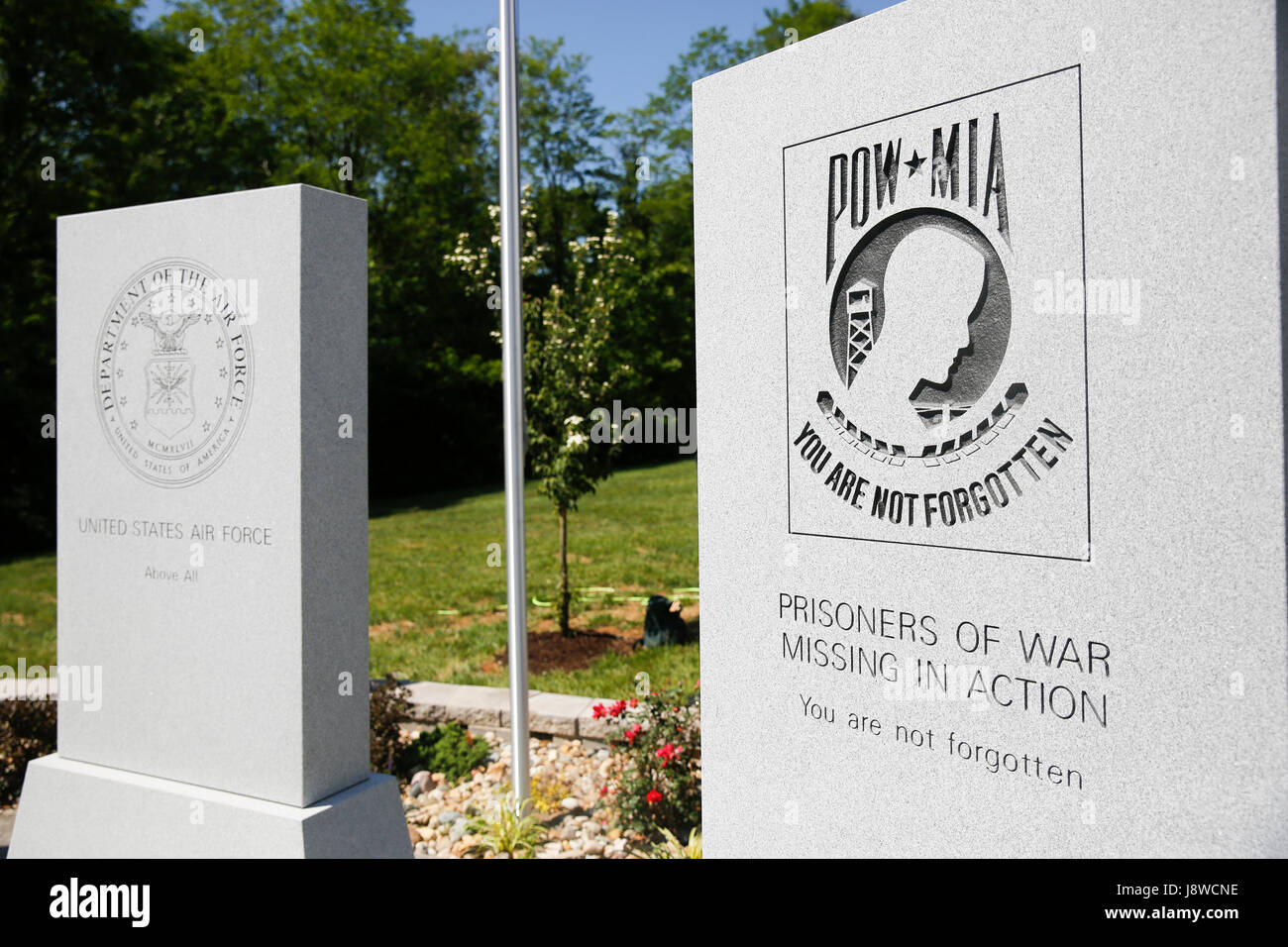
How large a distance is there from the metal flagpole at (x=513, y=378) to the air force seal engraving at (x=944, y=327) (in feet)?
6.16

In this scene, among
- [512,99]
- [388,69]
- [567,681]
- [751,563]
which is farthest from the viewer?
[388,69]

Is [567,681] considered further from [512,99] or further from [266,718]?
[512,99]

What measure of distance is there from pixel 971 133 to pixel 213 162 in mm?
17584

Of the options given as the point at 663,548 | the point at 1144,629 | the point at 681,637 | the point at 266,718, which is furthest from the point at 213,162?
the point at 1144,629

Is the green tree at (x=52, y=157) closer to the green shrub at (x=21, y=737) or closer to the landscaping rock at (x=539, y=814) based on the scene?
the green shrub at (x=21, y=737)

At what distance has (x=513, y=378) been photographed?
4.69 m

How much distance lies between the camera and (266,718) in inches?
156

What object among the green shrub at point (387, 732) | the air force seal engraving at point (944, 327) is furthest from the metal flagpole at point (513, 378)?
the air force seal engraving at point (944, 327)

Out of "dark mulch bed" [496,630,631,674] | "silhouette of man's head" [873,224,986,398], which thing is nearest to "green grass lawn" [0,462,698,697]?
"dark mulch bed" [496,630,631,674]

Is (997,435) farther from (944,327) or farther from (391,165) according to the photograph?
(391,165)

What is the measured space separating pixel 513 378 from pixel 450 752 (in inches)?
87.6

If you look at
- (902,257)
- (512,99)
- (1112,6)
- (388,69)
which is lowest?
(902,257)

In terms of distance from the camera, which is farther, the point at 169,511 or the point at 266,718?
the point at 169,511

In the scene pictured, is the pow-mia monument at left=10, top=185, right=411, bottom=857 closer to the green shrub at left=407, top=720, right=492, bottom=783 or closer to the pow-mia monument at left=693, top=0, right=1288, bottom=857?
the green shrub at left=407, top=720, right=492, bottom=783
